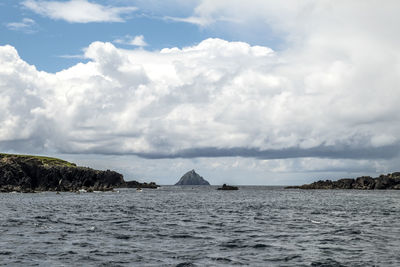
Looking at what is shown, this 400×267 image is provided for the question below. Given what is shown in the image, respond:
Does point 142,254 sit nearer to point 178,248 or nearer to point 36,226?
point 178,248

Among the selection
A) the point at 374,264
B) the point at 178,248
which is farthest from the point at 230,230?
the point at 374,264

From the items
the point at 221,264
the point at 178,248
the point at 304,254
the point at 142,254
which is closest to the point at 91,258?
the point at 142,254

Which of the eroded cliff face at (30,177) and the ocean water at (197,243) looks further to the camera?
the eroded cliff face at (30,177)

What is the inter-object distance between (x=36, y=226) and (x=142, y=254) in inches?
903

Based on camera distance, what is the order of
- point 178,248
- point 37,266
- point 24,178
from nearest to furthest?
point 37,266 → point 178,248 → point 24,178

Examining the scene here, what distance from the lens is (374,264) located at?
2783 cm

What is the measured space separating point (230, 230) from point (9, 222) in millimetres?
29412

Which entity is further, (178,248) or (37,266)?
(178,248)

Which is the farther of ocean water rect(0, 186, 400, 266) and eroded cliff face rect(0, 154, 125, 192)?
eroded cliff face rect(0, 154, 125, 192)

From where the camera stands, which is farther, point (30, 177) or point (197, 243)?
point (30, 177)

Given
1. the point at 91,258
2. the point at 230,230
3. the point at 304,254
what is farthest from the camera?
the point at 230,230

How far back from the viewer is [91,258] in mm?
29375

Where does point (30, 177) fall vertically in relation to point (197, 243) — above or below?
above

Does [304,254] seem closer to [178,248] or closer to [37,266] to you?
[178,248]
